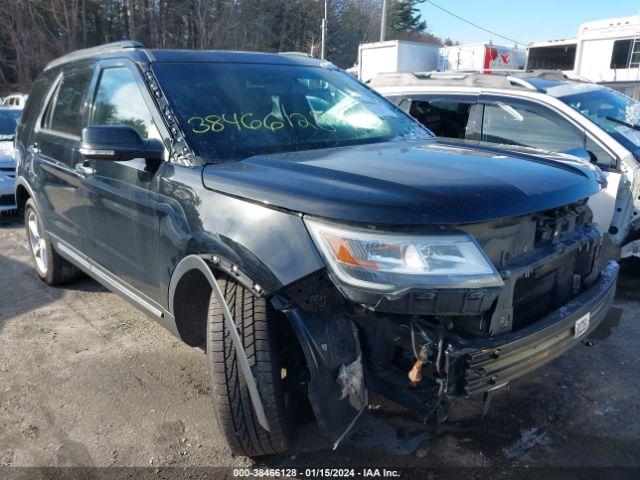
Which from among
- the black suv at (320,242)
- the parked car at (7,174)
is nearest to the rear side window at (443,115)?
the black suv at (320,242)

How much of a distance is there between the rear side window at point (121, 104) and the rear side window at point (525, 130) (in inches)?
133

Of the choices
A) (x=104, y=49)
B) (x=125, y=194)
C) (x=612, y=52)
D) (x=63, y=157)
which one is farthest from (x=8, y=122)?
(x=612, y=52)

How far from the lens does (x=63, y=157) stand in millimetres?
3873

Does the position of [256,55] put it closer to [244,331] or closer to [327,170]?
[327,170]

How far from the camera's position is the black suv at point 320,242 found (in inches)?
78.5

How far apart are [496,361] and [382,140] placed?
161 cm

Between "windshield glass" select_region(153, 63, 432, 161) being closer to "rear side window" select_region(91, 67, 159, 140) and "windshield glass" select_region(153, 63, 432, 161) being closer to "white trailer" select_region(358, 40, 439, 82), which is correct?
"rear side window" select_region(91, 67, 159, 140)

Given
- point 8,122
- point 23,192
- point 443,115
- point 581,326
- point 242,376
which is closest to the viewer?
point 242,376

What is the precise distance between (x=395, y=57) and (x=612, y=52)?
18.0 feet

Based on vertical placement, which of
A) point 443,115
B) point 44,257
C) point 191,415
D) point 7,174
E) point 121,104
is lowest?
point 191,415

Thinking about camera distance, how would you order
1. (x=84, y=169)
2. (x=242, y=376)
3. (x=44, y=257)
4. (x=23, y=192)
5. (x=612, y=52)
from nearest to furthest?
(x=242, y=376) < (x=84, y=169) < (x=44, y=257) < (x=23, y=192) < (x=612, y=52)

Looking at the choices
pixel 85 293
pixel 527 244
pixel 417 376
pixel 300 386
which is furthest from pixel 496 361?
pixel 85 293

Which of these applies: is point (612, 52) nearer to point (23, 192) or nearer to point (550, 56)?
point (550, 56)

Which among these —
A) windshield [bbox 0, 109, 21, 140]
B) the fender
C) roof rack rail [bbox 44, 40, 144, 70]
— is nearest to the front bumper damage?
the fender
